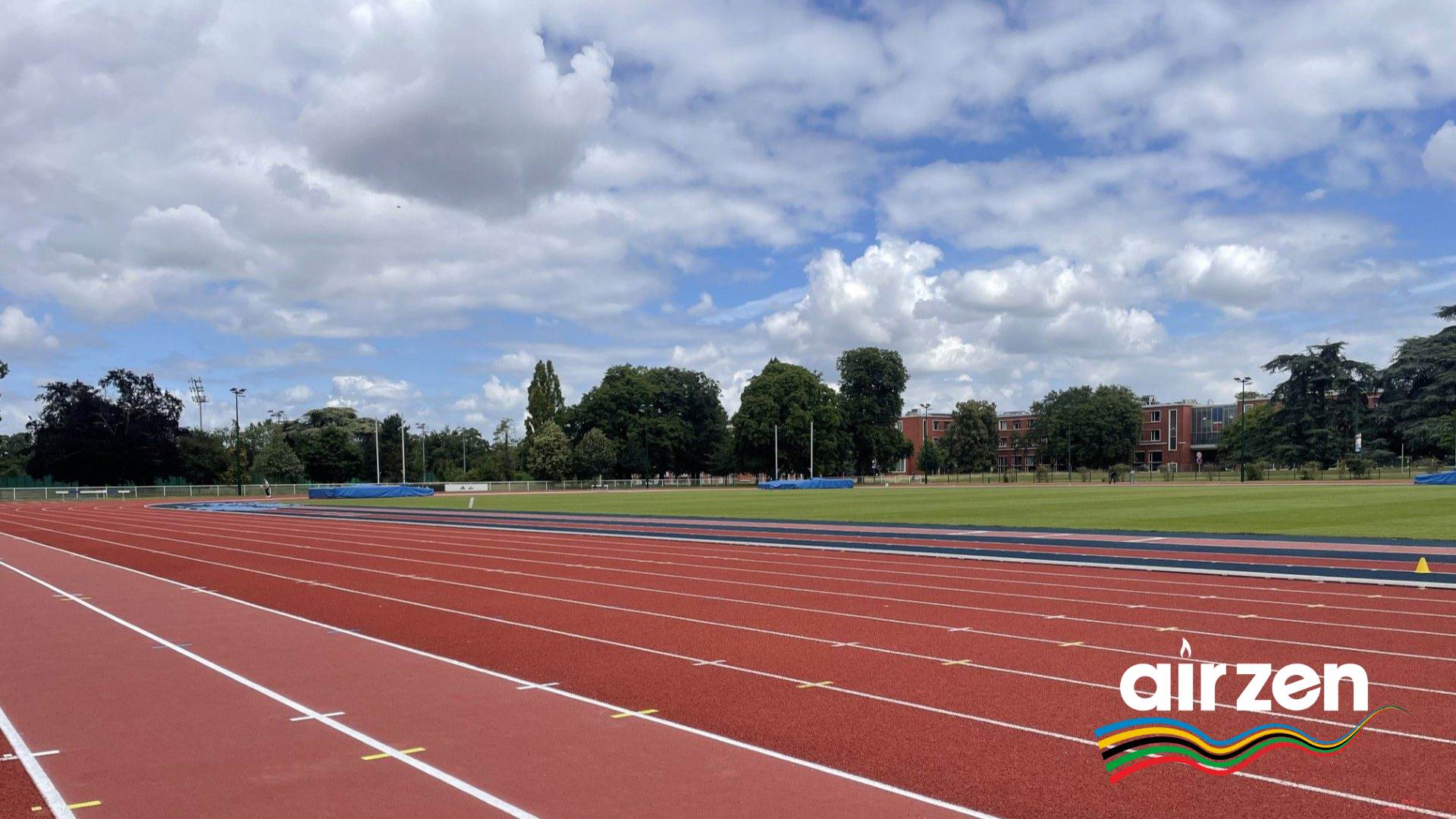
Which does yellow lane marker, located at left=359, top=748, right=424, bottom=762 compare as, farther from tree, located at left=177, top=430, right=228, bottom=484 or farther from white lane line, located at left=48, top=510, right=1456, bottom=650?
tree, located at left=177, top=430, right=228, bottom=484

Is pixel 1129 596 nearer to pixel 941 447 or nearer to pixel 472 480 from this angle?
pixel 472 480

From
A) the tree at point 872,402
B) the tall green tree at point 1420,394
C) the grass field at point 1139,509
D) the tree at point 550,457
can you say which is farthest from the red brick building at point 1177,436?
the grass field at point 1139,509

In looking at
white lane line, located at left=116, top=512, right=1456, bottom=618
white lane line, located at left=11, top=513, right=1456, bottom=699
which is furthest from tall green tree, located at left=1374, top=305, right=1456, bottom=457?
white lane line, located at left=11, top=513, right=1456, bottom=699

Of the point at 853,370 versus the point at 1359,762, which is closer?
the point at 1359,762

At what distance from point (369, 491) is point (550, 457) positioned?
67.7ft

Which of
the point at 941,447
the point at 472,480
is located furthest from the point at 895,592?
the point at 941,447

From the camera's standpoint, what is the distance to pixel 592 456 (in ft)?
277

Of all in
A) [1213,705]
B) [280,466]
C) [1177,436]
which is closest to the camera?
[1213,705]

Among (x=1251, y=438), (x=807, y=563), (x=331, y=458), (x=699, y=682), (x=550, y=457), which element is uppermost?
(x=1251, y=438)

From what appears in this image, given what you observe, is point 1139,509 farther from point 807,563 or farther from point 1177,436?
point 1177,436

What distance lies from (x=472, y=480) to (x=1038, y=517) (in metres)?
65.4

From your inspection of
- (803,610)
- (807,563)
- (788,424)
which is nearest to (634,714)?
(803,610)

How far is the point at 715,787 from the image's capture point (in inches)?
227

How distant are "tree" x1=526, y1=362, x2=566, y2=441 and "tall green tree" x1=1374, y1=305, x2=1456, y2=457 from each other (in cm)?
7042
